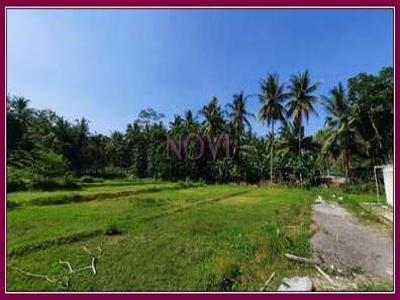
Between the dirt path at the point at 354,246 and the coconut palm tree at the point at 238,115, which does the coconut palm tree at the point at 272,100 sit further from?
the dirt path at the point at 354,246

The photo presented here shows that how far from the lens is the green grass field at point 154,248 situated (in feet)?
19.3

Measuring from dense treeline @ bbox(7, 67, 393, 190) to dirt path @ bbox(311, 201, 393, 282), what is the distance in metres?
14.4

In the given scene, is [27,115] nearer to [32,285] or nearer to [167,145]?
[167,145]

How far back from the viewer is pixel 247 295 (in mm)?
4859

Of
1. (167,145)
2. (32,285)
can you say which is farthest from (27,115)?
(32,285)

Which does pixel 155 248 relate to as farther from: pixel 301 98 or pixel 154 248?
pixel 301 98

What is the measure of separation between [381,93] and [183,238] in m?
21.2

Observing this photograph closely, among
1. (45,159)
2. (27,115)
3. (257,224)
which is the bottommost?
(257,224)

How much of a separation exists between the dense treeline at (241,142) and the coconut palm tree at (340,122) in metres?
0.06

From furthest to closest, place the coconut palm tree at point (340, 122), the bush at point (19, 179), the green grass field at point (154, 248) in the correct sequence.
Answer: the coconut palm tree at point (340, 122) < the bush at point (19, 179) < the green grass field at point (154, 248)

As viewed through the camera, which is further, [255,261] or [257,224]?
[257,224]

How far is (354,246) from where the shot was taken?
340 inches

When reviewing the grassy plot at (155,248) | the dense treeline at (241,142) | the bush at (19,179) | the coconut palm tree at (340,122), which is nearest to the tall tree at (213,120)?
the dense treeline at (241,142)

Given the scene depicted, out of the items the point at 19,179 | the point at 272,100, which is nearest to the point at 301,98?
the point at 272,100
